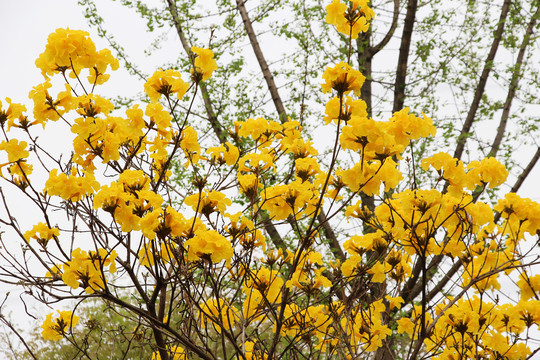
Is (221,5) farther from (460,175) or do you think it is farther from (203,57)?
(460,175)

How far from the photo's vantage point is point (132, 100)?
5520mm

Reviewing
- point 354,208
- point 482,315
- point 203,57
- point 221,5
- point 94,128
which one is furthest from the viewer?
point 221,5

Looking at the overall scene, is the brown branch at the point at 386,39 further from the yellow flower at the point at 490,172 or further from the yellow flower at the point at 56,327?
the yellow flower at the point at 56,327

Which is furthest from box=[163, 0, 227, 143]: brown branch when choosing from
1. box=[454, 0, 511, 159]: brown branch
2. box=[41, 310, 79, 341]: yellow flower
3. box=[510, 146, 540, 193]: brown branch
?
box=[510, 146, 540, 193]: brown branch

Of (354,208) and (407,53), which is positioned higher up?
(407,53)

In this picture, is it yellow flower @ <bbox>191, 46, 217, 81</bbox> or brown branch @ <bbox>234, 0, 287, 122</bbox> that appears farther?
brown branch @ <bbox>234, 0, 287, 122</bbox>

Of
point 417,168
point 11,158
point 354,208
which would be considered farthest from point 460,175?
point 417,168

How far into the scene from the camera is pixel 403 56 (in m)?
5.55

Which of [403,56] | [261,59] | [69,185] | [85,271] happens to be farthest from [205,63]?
[403,56]

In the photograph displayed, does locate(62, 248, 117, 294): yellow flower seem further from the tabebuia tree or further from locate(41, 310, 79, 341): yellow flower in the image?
locate(41, 310, 79, 341): yellow flower

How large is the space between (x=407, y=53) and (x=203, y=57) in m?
4.15

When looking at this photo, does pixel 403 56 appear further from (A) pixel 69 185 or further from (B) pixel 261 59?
(A) pixel 69 185

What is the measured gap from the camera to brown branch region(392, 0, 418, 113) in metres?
5.21

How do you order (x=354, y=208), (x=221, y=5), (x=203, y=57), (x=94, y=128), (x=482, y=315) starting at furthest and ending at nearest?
(x=221, y=5)
(x=482, y=315)
(x=354, y=208)
(x=203, y=57)
(x=94, y=128)
